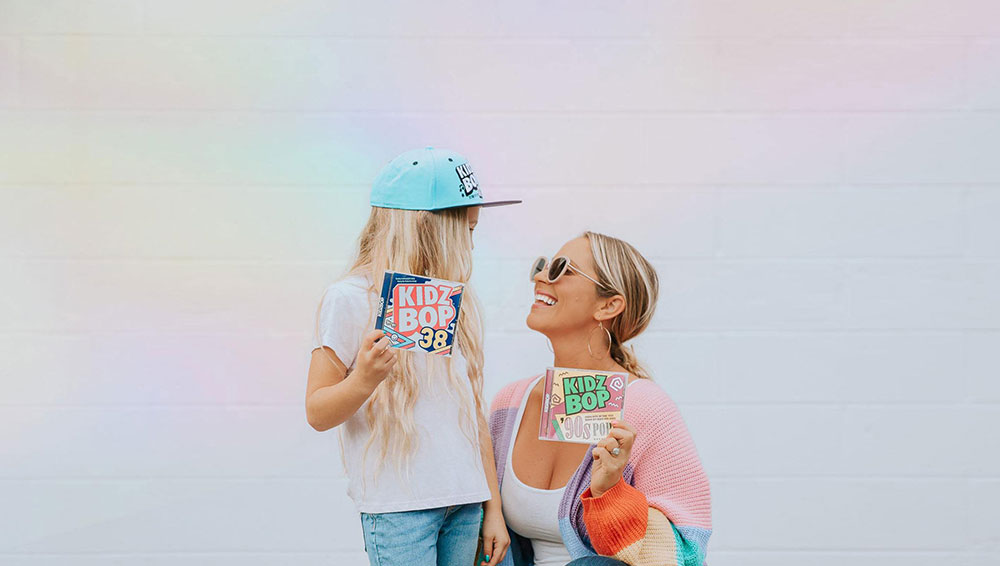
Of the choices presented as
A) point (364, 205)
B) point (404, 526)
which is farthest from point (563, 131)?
point (404, 526)

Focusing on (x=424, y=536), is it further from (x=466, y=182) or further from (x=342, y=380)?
(x=466, y=182)

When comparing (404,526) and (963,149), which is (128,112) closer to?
(404,526)

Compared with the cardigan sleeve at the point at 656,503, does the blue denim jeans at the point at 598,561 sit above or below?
below

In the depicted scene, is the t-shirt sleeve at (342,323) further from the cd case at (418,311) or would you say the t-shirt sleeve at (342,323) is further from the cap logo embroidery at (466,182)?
the cap logo embroidery at (466,182)

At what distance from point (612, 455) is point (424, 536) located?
0.42m

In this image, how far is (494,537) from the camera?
2068 mm

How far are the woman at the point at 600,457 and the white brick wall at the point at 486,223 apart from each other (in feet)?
3.21

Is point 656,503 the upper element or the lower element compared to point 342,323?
lower

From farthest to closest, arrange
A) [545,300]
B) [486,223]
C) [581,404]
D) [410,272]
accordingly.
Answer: [486,223] → [545,300] → [410,272] → [581,404]

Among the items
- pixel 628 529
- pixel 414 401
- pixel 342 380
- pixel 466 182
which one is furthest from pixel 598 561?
pixel 466 182

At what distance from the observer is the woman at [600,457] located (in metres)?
1.90

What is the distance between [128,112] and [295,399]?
1020 mm

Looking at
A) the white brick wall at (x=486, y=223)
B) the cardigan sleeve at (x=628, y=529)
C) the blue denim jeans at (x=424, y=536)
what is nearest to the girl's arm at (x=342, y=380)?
the blue denim jeans at (x=424, y=536)

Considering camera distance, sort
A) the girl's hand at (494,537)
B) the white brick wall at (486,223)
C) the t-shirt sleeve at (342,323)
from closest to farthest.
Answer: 1. the t-shirt sleeve at (342,323)
2. the girl's hand at (494,537)
3. the white brick wall at (486,223)
